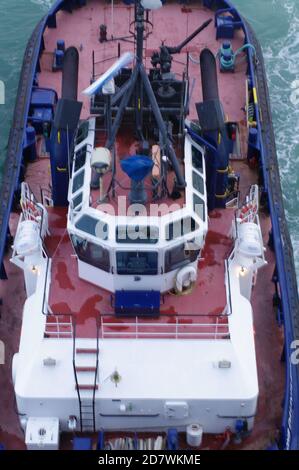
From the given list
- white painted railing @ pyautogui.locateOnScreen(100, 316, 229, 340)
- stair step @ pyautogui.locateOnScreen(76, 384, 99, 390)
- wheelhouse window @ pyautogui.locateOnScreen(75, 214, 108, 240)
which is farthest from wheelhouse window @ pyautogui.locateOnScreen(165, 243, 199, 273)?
stair step @ pyautogui.locateOnScreen(76, 384, 99, 390)

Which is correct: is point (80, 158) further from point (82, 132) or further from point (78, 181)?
point (82, 132)

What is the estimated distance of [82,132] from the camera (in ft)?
56.8

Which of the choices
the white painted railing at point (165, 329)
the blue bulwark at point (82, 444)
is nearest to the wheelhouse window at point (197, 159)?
the white painted railing at point (165, 329)

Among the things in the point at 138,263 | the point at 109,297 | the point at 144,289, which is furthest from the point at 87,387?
the point at 138,263

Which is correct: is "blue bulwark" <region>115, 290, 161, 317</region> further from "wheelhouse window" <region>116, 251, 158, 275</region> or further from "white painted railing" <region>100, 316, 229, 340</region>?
"wheelhouse window" <region>116, 251, 158, 275</region>

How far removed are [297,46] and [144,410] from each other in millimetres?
19248

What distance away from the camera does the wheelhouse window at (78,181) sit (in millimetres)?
16094

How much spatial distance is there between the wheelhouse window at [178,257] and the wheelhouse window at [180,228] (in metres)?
0.24

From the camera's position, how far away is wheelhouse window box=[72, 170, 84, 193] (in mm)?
16094

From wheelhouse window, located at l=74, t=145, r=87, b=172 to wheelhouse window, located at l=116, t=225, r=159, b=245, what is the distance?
238 centimetres

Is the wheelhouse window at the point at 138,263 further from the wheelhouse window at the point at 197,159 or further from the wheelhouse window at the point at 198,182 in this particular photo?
the wheelhouse window at the point at 197,159

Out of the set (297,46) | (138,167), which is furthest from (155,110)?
(297,46)

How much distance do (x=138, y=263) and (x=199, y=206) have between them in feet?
5.85

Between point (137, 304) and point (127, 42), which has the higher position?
point (127, 42)
